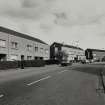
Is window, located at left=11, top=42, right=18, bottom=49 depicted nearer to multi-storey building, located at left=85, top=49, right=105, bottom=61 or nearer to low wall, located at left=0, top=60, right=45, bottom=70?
low wall, located at left=0, top=60, right=45, bottom=70

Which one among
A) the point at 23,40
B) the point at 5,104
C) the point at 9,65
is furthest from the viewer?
the point at 23,40

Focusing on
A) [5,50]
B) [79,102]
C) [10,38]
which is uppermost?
[10,38]

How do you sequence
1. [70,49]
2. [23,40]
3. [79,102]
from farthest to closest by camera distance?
[70,49]
[23,40]
[79,102]

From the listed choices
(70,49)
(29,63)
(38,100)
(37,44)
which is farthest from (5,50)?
(70,49)

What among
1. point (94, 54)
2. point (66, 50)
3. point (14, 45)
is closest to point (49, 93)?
point (14, 45)

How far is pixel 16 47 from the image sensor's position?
3828 centimetres

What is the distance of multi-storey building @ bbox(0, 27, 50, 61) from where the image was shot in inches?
1333

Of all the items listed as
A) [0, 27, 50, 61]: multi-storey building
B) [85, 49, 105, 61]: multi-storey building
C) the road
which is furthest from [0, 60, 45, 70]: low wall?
[85, 49, 105, 61]: multi-storey building

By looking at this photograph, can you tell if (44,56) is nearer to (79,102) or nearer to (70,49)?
(70,49)

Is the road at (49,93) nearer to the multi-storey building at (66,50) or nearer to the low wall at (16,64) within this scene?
the low wall at (16,64)

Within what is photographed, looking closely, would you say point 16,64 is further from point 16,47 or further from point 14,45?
point 16,47

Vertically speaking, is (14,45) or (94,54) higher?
(94,54)

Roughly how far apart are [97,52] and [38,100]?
437 feet

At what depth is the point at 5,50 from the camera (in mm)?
33938
